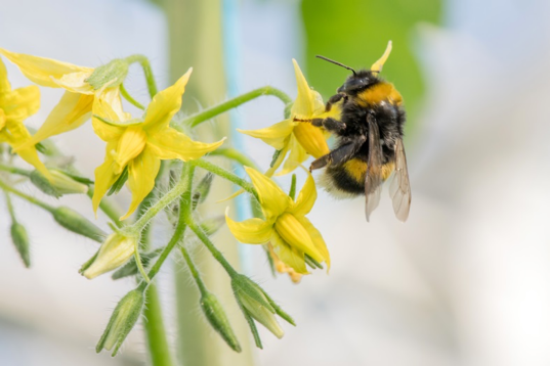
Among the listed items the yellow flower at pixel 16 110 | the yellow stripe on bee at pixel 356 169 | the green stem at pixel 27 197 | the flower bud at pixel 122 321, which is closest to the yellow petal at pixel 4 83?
the yellow flower at pixel 16 110

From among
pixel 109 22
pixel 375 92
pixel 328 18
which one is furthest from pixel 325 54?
pixel 109 22

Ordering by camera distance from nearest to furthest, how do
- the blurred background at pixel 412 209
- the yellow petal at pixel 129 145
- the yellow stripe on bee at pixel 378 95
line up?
the yellow petal at pixel 129 145 → the yellow stripe on bee at pixel 378 95 → the blurred background at pixel 412 209

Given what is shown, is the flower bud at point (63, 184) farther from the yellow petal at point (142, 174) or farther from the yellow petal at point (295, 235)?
the yellow petal at point (295, 235)

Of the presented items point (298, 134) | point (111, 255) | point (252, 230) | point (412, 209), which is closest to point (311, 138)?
point (298, 134)

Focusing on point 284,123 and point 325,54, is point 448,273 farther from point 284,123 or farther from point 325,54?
point 284,123

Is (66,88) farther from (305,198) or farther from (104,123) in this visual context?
(305,198)

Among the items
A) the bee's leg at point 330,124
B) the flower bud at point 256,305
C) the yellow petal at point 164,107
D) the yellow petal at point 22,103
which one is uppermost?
the yellow petal at point 164,107

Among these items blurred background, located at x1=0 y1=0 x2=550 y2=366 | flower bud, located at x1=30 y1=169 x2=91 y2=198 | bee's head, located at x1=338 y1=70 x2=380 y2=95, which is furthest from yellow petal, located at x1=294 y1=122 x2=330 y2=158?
blurred background, located at x1=0 y1=0 x2=550 y2=366

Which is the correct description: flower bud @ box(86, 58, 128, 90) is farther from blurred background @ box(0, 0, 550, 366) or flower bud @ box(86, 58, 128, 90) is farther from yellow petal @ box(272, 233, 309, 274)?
blurred background @ box(0, 0, 550, 366)
